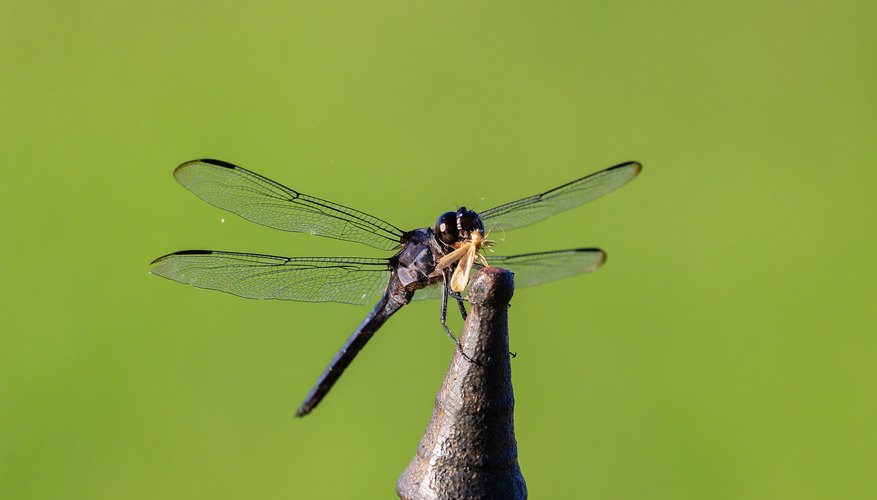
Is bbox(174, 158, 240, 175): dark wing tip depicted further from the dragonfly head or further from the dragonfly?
the dragonfly head

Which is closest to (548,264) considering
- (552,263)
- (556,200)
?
(552,263)


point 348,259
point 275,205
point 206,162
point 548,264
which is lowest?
point 548,264

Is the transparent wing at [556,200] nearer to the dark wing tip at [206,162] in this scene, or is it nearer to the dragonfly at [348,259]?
the dragonfly at [348,259]

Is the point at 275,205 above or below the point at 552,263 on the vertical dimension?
above

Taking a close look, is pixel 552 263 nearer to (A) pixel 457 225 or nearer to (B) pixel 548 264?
(B) pixel 548 264

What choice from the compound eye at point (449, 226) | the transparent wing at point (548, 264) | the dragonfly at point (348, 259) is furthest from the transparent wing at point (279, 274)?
the compound eye at point (449, 226)

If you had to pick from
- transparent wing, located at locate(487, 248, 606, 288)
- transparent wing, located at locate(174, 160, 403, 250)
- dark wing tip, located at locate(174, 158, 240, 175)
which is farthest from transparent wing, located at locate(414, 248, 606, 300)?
dark wing tip, located at locate(174, 158, 240, 175)

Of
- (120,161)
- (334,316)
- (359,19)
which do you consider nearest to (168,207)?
(120,161)
